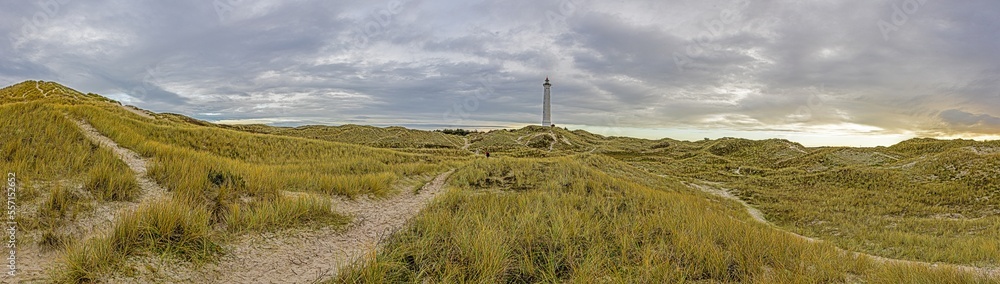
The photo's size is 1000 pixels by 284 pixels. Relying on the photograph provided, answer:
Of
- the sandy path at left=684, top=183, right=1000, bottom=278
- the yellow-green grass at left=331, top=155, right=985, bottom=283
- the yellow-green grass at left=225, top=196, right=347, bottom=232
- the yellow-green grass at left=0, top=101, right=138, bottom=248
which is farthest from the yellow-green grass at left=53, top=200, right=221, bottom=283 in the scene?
the sandy path at left=684, top=183, right=1000, bottom=278

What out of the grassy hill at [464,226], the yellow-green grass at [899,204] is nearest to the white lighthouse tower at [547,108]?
the yellow-green grass at [899,204]

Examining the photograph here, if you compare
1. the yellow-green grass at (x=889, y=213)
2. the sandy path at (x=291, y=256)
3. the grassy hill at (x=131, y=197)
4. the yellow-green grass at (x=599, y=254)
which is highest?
the grassy hill at (x=131, y=197)

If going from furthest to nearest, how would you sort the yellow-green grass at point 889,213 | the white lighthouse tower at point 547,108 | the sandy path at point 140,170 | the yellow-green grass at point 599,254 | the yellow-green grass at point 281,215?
1. the white lighthouse tower at point 547,108
2. the yellow-green grass at point 889,213
3. the sandy path at point 140,170
4. the yellow-green grass at point 281,215
5. the yellow-green grass at point 599,254

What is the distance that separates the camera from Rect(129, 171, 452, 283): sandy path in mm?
4969

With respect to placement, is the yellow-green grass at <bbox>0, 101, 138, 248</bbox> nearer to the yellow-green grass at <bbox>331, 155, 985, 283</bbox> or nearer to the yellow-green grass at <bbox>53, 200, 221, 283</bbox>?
the yellow-green grass at <bbox>53, 200, 221, 283</bbox>

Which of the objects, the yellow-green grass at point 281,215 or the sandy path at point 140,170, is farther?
the sandy path at point 140,170

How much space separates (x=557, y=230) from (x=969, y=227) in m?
13.9

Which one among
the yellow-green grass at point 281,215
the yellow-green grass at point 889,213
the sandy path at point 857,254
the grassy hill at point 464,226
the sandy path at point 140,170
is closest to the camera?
the grassy hill at point 464,226

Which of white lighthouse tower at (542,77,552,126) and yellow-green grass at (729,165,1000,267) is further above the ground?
white lighthouse tower at (542,77,552,126)

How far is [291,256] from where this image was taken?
5.89m

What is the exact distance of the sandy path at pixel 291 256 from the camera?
497 cm

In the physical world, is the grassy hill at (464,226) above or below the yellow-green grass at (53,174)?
below

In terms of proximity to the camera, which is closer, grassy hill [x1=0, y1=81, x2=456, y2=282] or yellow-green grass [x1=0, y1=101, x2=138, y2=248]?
grassy hill [x1=0, y1=81, x2=456, y2=282]

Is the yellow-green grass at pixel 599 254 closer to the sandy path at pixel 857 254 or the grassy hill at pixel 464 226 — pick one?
the grassy hill at pixel 464 226
